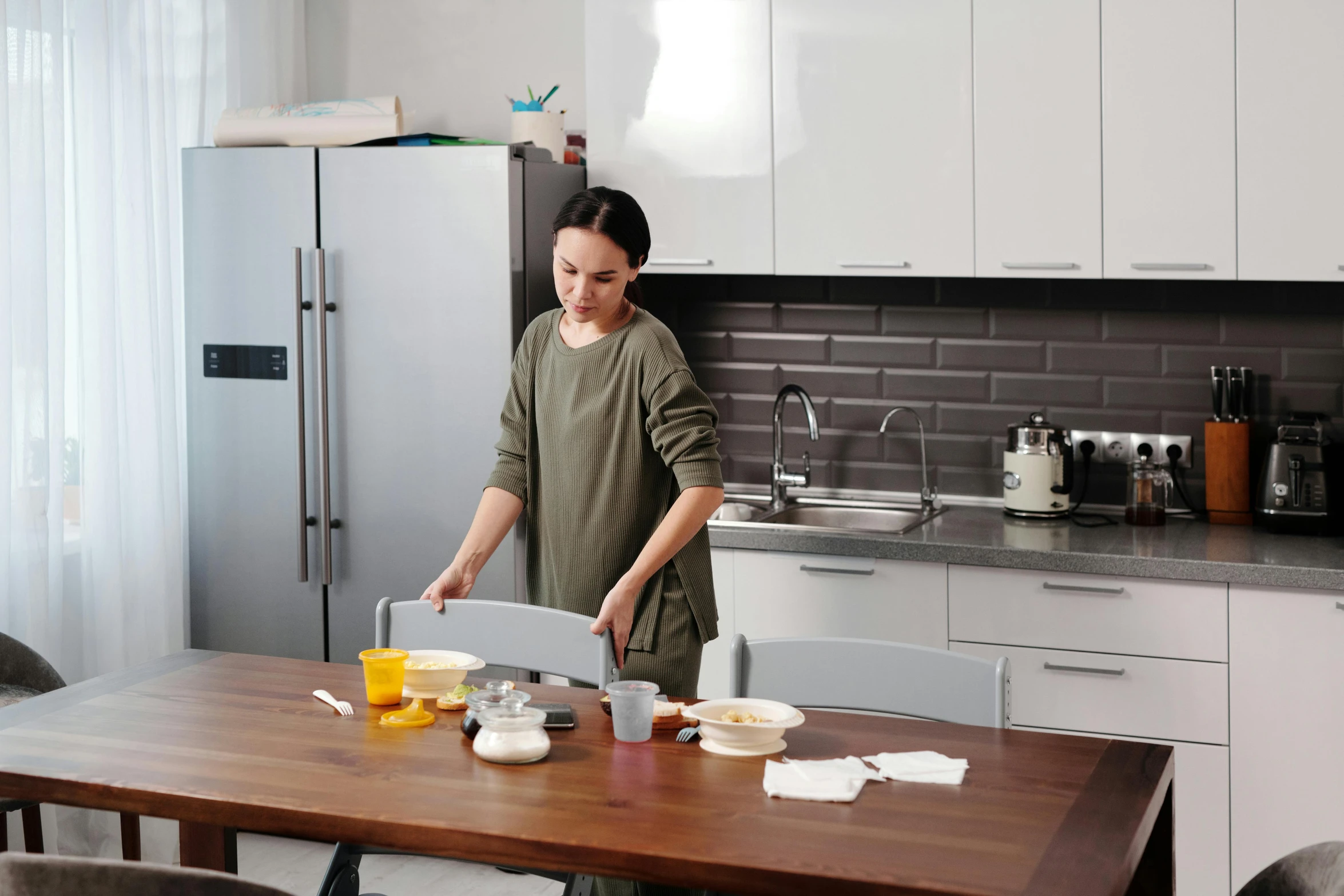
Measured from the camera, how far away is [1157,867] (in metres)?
1.69

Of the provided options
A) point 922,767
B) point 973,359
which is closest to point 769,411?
point 973,359

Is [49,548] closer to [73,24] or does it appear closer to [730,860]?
A: [73,24]

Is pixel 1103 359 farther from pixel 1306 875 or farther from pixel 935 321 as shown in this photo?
pixel 1306 875

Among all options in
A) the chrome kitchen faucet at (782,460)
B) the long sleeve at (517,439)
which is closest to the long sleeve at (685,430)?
the long sleeve at (517,439)

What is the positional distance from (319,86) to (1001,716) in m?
3.13

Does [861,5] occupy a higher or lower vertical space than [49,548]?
higher

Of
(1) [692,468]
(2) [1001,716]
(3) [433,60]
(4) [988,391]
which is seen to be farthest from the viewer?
(3) [433,60]

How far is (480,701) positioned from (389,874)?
1.80 metres

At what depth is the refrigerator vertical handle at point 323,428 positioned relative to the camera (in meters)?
3.41

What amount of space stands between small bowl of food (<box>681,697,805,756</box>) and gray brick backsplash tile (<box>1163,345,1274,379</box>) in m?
2.03

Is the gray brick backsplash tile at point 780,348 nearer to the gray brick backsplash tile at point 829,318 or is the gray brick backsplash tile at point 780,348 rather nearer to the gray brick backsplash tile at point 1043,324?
the gray brick backsplash tile at point 829,318

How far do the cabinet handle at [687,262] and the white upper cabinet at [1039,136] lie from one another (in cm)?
72

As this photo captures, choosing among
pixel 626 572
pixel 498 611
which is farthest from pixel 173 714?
pixel 626 572

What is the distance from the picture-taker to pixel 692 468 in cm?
221
